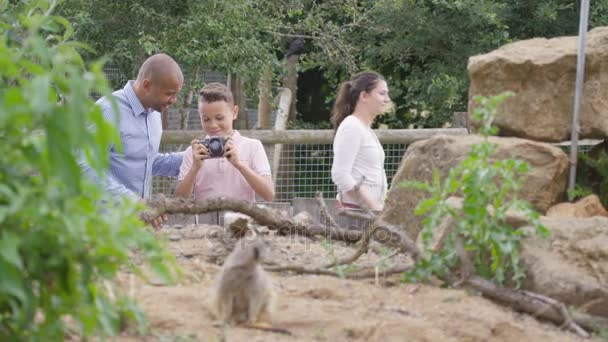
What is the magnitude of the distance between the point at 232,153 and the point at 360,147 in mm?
980

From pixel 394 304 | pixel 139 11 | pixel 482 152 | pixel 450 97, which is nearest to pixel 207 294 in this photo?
pixel 394 304

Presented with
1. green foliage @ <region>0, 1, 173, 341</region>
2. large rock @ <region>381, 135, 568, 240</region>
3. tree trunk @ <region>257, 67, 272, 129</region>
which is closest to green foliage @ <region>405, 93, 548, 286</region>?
large rock @ <region>381, 135, 568, 240</region>

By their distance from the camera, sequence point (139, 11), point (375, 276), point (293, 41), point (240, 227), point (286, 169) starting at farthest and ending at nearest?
point (293, 41), point (286, 169), point (139, 11), point (240, 227), point (375, 276)

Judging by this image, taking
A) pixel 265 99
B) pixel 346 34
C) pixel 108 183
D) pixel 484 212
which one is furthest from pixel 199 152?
pixel 346 34

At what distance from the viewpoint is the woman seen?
6.18m

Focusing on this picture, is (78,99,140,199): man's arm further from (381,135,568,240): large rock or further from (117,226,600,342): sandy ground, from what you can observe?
(381,135,568,240): large rock

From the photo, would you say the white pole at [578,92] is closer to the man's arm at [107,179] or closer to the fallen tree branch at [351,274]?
the fallen tree branch at [351,274]

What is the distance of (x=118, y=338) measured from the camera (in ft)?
10.9

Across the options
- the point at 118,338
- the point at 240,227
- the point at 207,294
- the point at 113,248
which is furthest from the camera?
the point at 240,227

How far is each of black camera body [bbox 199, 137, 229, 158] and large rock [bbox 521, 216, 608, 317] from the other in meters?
1.85

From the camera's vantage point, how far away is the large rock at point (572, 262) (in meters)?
4.32

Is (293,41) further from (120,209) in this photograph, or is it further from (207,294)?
(120,209)

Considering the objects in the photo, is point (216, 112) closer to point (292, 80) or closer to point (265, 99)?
point (265, 99)

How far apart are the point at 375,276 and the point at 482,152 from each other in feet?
2.48
